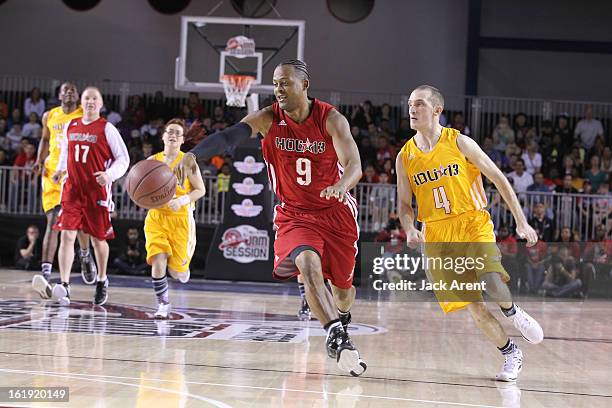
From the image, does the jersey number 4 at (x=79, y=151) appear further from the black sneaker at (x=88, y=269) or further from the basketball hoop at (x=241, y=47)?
the basketball hoop at (x=241, y=47)

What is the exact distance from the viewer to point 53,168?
9.72 meters

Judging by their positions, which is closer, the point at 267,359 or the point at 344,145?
the point at 344,145

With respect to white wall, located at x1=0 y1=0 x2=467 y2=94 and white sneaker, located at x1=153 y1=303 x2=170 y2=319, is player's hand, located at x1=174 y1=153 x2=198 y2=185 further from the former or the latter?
white wall, located at x1=0 y1=0 x2=467 y2=94

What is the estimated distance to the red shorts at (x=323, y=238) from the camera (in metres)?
5.47

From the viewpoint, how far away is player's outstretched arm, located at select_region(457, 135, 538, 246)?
5.51m

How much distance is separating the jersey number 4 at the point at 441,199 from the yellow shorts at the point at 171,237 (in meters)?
3.10

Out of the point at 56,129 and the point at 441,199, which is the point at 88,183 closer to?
the point at 56,129

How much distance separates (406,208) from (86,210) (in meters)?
Result: 4.09

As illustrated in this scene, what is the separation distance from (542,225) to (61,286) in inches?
310

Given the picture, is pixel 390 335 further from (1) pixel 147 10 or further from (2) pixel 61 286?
(1) pixel 147 10

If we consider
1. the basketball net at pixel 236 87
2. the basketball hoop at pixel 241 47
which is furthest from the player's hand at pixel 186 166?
the basketball hoop at pixel 241 47

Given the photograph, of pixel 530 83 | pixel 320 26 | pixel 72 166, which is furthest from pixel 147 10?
pixel 72 166

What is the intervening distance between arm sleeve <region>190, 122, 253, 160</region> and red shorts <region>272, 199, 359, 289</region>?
64 centimetres

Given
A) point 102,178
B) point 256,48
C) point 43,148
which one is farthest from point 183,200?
point 256,48
